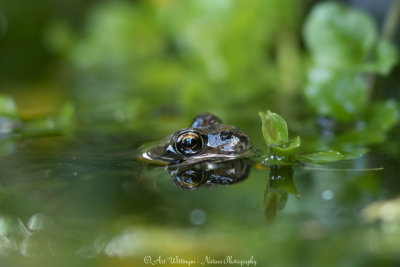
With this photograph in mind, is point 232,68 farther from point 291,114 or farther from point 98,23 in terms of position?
point 98,23

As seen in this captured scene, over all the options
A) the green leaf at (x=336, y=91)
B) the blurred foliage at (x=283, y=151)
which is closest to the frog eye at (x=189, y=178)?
the blurred foliage at (x=283, y=151)

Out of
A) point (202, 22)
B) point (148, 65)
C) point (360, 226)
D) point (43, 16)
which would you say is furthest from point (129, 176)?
point (43, 16)

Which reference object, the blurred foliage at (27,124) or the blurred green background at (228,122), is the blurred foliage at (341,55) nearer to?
the blurred green background at (228,122)

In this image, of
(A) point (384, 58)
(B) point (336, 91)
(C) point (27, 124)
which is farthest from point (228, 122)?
(C) point (27, 124)

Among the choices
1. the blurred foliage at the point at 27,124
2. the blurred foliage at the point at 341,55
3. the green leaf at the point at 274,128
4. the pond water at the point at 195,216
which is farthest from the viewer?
the blurred foliage at the point at 27,124

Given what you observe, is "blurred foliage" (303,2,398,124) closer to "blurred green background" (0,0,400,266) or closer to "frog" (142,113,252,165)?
"blurred green background" (0,0,400,266)

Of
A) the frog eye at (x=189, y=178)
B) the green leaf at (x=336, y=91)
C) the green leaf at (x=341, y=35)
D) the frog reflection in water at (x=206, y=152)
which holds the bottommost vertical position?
the frog eye at (x=189, y=178)

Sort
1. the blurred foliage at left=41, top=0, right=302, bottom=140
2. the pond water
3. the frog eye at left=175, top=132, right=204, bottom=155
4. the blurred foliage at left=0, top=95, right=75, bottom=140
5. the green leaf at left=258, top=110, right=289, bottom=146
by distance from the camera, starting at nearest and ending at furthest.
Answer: the pond water < the green leaf at left=258, top=110, right=289, bottom=146 < the frog eye at left=175, top=132, right=204, bottom=155 < the blurred foliage at left=0, top=95, right=75, bottom=140 < the blurred foliage at left=41, top=0, right=302, bottom=140

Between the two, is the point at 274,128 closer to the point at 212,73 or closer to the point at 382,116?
the point at 382,116

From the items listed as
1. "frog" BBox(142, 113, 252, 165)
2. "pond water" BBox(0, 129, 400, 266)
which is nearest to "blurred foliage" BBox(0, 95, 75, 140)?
"pond water" BBox(0, 129, 400, 266)
